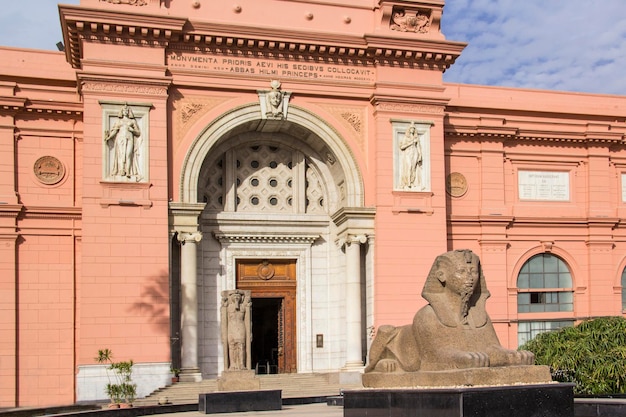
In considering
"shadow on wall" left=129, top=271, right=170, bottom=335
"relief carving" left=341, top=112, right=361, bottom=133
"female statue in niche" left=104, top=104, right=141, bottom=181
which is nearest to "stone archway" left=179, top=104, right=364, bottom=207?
"relief carving" left=341, top=112, right=361, bottom=133

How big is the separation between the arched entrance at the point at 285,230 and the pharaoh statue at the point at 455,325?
12258 mm

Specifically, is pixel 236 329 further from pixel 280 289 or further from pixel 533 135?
pixel 533 135

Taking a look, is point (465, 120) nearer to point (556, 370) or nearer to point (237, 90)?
point (237, 90)

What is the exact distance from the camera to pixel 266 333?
27719 millimetres

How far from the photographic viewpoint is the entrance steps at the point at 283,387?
2180cm

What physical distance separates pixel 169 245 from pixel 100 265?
1.87 meters

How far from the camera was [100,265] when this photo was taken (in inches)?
880

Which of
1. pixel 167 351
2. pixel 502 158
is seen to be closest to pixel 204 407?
pixel 167 351

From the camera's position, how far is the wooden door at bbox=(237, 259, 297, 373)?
25703 mm

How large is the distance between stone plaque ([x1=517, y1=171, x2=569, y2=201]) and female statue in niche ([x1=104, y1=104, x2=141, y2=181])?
1246 cm

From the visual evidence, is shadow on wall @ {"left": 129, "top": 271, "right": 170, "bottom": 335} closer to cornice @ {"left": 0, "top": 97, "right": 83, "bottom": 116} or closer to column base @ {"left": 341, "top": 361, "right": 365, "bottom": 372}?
column base @ {"left": 341, "top": 361, "right": 365, "bottom": 372}

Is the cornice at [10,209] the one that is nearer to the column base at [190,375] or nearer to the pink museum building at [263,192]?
the pink museum building at [263,192]

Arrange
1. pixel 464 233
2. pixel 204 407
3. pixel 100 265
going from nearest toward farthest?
pixel 204 407
pixel 100 265
pixel 464 233

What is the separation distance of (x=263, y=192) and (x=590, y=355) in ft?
35.8
